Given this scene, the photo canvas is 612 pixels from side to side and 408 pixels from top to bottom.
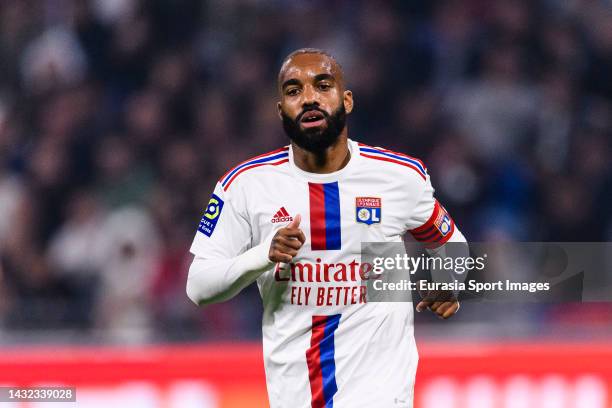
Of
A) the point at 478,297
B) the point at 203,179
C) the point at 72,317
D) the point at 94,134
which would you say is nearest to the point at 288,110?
the point at 478,297

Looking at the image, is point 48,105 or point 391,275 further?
point 48,105

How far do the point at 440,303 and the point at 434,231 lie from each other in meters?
0.26

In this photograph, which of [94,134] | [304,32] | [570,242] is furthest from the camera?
[304,32]

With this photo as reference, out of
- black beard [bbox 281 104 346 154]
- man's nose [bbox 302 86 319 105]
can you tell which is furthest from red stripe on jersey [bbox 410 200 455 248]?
man's nose [bbox 302 86 319 105]

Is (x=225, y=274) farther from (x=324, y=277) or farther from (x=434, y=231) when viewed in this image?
(x=434, y=231)

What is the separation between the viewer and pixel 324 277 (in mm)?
3426

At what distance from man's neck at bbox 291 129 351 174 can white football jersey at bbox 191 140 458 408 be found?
0.08ft

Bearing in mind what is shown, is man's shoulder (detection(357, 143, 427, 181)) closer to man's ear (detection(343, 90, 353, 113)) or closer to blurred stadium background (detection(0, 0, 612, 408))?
man's ear (detection(343, 90, 353, 113))

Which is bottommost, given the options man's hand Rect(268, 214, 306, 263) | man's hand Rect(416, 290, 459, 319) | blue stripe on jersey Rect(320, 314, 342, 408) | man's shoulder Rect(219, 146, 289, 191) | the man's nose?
blue stripe on jersey Rect(320, 314, 342, 408)

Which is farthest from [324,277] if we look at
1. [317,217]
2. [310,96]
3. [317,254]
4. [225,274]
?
[310,96]

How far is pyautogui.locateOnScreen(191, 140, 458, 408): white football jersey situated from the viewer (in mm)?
3414

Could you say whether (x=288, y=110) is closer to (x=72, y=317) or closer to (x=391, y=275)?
(x=391, y=275)

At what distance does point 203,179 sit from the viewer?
21.6 ft

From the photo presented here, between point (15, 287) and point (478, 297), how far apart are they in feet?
9.74
